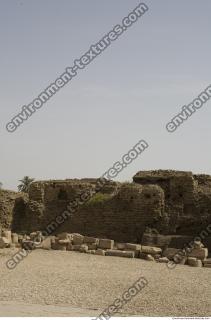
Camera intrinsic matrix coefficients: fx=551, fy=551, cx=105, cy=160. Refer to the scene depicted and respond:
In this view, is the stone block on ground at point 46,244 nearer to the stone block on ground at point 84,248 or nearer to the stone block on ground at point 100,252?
the stone block on ground at point 84,248

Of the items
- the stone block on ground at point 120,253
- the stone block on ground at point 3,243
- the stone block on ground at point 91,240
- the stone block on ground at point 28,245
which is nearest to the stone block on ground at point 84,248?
the stone block on ground at point 91,240

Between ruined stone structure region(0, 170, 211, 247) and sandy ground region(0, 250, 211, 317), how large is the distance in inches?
152

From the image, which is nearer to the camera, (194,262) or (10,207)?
(194,262)

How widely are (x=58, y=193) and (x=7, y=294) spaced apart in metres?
11.5

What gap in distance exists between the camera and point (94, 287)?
12.7 m

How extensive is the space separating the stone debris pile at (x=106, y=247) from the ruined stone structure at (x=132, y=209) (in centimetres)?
173

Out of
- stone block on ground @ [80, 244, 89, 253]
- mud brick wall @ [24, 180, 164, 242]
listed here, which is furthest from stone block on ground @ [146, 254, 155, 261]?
mud brick wall @ [24, 180, 164, 242]

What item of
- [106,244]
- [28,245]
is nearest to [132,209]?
[106,244]

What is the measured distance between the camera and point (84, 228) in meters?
22.0

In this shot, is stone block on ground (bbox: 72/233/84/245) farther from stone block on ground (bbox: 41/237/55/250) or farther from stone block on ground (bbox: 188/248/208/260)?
stone block on ground (bbox: 188/248/208/260)

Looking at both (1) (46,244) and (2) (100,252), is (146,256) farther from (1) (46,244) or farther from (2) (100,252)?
(1) (46,244)

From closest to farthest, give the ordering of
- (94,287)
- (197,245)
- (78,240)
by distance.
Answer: (94,287)
(197,245)
(78,240)

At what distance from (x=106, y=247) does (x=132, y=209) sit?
2.98 meters

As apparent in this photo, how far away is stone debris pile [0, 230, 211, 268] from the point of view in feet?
57.9
